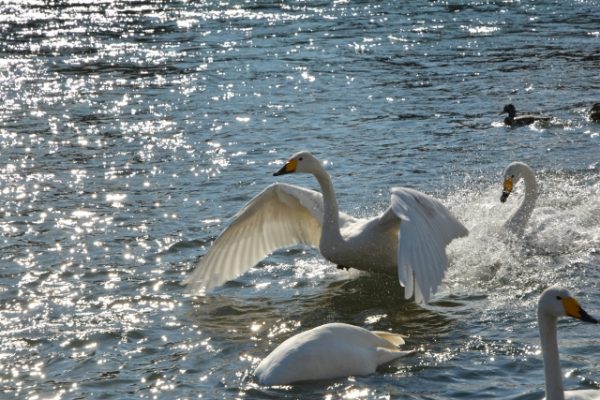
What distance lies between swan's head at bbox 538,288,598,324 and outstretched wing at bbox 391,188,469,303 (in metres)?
1.49

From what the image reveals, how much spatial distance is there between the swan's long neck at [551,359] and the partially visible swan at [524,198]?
4684mm

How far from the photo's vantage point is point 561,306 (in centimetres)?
692

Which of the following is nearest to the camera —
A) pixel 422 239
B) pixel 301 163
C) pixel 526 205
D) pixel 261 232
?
pixel 422 239

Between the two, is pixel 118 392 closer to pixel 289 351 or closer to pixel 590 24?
pixel 289 351

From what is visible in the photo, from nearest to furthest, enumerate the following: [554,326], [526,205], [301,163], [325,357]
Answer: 1. [554,326]
2. [325,357]
3. [301,163]
4. [526,205]

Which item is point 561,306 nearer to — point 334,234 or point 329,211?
point 334,234

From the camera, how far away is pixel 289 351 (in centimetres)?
829

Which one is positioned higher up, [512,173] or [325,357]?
[512,173]

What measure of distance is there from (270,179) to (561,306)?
7.82m

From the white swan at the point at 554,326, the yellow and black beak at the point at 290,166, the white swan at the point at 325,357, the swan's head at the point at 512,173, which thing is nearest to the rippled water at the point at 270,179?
the white swan at the point at 325,357

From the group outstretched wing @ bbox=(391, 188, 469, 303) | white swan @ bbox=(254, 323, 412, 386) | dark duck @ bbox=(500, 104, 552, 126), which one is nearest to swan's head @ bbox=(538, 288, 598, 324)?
outstretched wing @ bbox=(391, 188, 469, 303)

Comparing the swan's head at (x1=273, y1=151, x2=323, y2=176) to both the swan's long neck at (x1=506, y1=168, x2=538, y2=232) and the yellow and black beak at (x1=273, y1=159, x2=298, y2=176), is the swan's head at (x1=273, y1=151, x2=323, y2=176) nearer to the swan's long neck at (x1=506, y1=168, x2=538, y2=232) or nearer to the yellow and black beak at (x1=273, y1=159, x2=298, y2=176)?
the yellow and black beak at (x1=273, y1=159, x2=298, y2=176)

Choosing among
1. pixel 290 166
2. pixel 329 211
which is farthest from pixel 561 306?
pixel 290 166

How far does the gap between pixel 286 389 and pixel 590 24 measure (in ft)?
58.6
